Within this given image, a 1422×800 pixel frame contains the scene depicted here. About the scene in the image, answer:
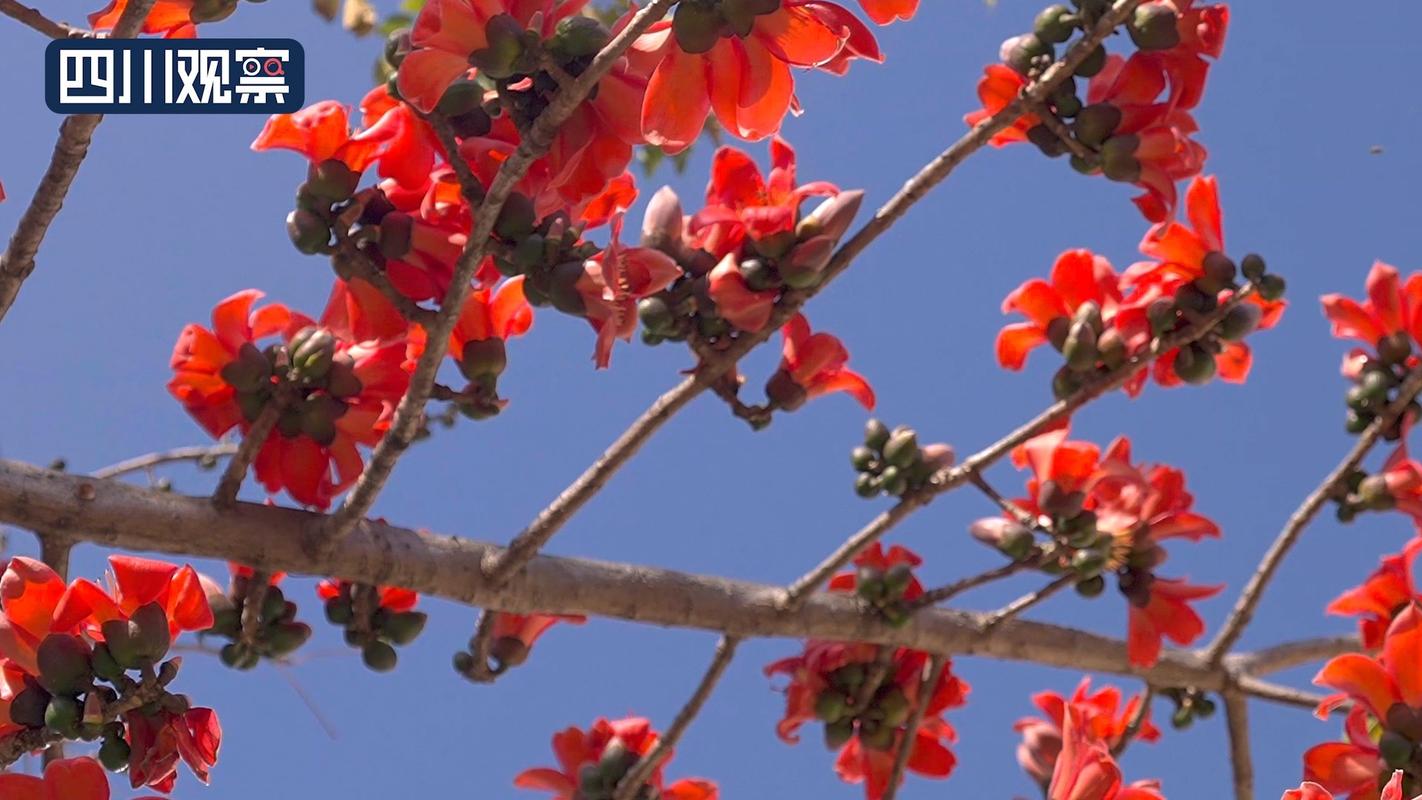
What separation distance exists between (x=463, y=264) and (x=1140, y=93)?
0.73 meters

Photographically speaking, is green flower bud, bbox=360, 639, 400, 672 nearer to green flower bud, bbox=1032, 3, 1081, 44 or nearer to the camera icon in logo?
the camera icon in logo

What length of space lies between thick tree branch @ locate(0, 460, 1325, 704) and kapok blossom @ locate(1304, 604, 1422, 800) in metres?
0.47

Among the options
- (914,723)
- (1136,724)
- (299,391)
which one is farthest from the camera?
(1136,724)

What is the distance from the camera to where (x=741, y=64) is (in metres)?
1.02

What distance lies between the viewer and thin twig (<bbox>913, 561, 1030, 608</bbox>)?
170cm

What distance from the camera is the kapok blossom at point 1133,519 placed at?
5.93 feet

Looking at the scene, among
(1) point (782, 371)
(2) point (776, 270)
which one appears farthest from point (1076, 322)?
(2) point (776, 270)

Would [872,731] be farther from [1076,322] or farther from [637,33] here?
[637,33]

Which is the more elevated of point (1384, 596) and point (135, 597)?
point (1384, 596)

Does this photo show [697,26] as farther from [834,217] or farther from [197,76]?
[197,76]

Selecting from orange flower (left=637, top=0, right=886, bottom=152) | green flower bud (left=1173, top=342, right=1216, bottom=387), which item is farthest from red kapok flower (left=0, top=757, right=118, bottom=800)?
green flower bud (left=1173, top=342, right=1216, bottom=387)

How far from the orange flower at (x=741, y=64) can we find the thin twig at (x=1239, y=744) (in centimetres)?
136

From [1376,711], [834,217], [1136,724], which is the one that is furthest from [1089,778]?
[1136,724]

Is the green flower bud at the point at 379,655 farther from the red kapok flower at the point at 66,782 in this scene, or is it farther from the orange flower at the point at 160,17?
the orange flower at the point at 160,17
